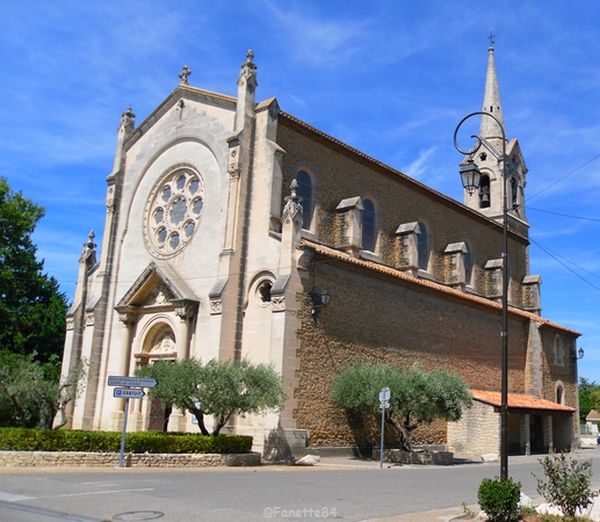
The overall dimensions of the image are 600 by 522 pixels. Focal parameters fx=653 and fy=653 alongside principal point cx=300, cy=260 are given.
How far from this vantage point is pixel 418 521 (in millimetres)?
10227

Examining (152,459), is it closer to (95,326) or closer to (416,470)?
(416,470)

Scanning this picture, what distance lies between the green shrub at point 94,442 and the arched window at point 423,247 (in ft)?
60.0

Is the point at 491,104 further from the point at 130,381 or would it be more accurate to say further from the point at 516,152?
the point at 130,381

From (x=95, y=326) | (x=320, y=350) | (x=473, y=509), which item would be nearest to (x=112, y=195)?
(x=95, y=326)

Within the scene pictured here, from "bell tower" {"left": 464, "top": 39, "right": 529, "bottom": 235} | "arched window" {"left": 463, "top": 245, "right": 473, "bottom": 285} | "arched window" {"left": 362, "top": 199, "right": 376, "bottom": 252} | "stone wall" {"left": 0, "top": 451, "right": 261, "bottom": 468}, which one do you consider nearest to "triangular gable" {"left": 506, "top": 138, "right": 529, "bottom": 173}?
"bell tower" {"left": 464, "top": 39, "right": 529, "bottom": 235}

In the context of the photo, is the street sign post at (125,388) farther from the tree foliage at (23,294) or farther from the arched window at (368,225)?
the tree foliage at (23,294)

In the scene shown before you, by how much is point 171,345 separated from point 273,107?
10.8 m

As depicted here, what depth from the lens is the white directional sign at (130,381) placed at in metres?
18.7

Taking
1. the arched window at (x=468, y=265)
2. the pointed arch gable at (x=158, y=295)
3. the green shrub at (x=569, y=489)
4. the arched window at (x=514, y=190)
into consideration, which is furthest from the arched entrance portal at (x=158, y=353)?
the arched window at (x=514, y=190)

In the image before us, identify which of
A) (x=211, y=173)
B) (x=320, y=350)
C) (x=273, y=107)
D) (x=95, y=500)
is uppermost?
(x=273, y=107)

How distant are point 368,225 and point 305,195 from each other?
4775mm

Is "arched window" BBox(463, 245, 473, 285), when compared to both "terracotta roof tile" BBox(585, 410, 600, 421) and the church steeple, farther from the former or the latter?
"terracotta roof tile" BBox(585, 410, 600, 421)

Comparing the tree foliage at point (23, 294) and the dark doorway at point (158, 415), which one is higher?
the tree foliage at point (23, 294)

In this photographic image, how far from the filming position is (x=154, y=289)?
93.6 ft
